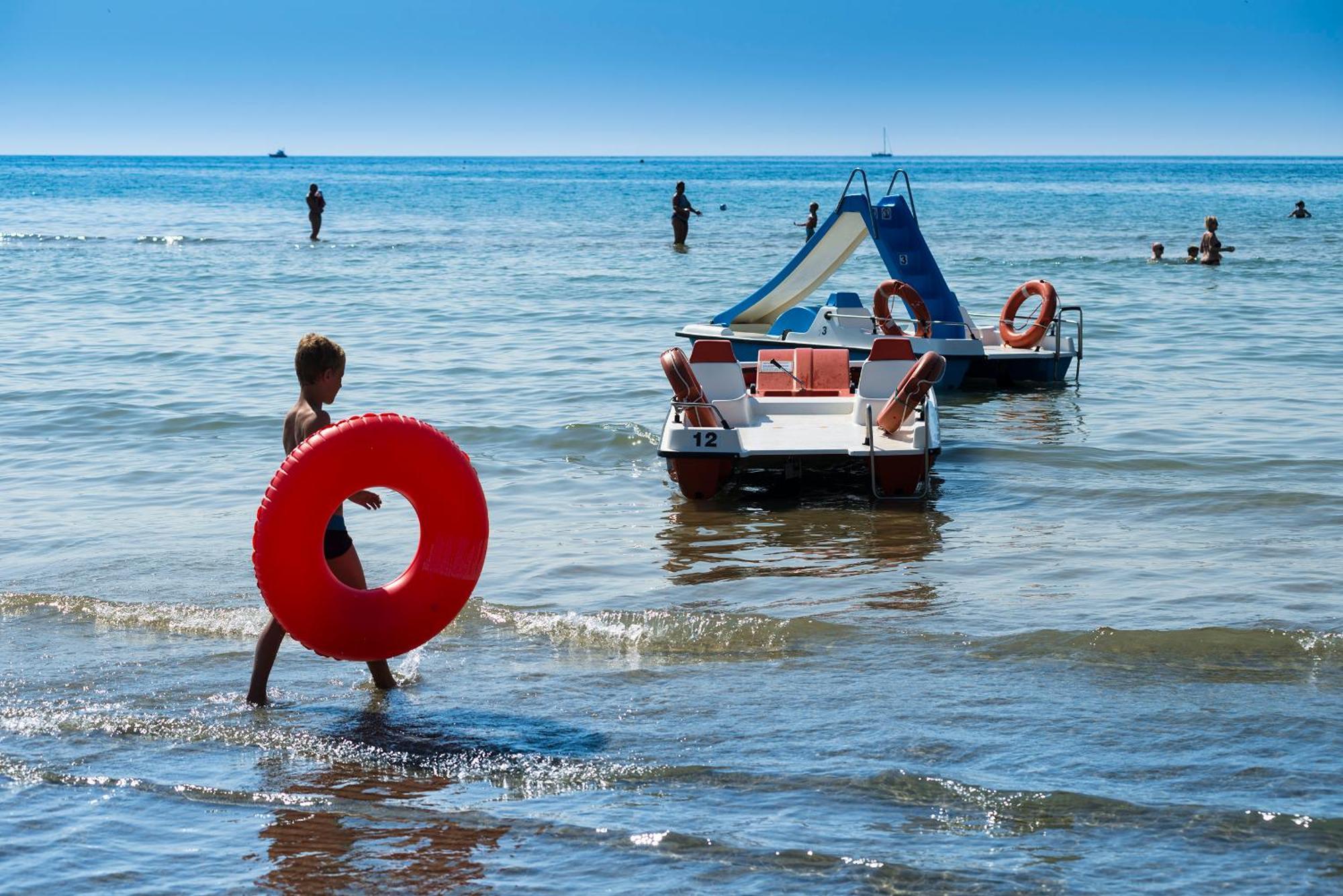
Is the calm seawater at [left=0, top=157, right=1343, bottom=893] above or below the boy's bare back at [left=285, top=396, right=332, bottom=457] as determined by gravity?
below

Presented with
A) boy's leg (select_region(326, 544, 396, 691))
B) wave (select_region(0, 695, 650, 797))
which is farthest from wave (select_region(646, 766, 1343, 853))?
boy's leg (select_region(326, 544, 396, 691))

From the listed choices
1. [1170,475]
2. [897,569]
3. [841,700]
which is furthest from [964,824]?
[1170,475]

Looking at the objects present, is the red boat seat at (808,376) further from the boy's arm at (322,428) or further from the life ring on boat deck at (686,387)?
the boy's arm at (322,428)

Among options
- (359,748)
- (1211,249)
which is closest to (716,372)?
(359,748)

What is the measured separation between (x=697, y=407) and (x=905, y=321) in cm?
512

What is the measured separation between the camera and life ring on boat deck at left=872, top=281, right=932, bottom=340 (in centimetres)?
1443

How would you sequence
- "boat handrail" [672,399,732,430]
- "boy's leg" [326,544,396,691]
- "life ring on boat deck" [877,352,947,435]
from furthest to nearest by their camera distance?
"boat handrail" [672,399,732,430] < "life ring on boat deck" [877,352,947,435] < "boy's leg" [326,544,396,691]

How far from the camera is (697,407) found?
9812 mm

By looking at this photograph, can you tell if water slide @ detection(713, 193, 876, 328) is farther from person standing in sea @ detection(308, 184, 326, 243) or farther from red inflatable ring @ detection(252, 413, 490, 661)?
person standing in sea @ detection(308, 184, 326, 243)

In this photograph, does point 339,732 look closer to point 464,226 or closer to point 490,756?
point 490,756

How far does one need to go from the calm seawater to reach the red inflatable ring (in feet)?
1.57

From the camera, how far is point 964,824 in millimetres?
4680

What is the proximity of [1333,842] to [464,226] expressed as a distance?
150 ft

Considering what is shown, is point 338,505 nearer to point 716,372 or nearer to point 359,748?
point 359,748
